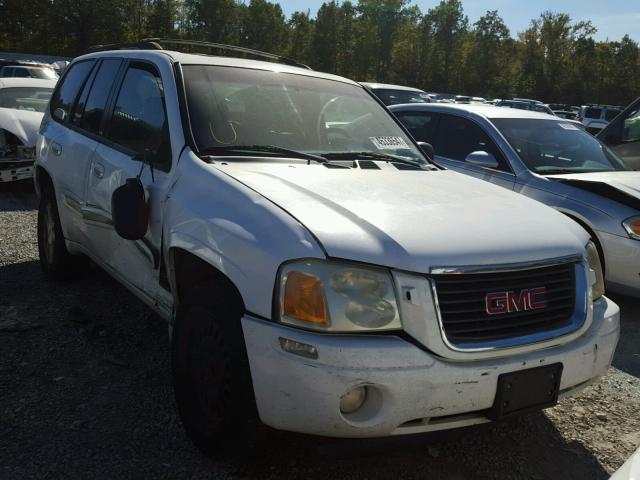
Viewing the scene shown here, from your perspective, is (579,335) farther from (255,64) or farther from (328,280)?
(255,64)

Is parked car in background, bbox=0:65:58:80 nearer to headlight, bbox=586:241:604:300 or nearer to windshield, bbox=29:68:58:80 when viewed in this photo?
windshield, bbox=29:68:58:80

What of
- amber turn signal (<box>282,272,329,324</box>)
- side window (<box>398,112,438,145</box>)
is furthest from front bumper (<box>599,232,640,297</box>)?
amber turn signal (<box>282,272,329,324</box>)

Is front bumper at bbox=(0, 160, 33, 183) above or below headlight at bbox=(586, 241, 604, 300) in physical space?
below

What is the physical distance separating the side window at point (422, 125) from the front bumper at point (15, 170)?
5.10m

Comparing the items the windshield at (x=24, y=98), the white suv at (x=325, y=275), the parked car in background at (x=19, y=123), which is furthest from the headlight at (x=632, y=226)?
the windshield at (x=24, y=98)

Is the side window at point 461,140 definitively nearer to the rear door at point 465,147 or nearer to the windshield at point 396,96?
the rear door at point 465,147

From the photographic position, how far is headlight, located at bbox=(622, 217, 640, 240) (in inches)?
191

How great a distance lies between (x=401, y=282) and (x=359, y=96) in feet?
7.24

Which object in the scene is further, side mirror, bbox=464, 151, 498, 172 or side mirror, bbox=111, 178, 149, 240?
side mirror, bbox=464, 151, 498, 172

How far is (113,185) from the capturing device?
365 cm

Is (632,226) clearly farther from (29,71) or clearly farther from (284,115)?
(29,71)

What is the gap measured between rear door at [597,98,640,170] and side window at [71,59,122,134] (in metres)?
5.80

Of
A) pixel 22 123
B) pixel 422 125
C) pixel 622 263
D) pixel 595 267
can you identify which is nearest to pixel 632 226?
pixel 622 263

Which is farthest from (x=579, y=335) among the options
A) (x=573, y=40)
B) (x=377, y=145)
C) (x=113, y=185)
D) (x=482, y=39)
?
(x=573, y=40)
